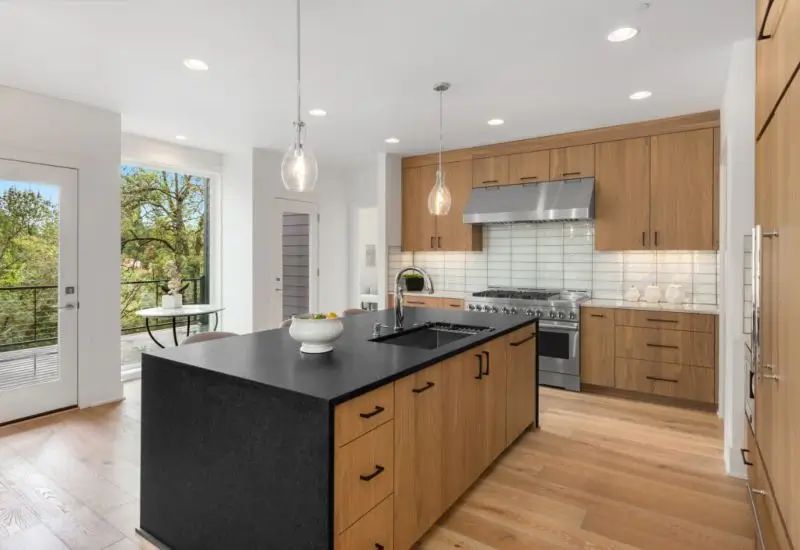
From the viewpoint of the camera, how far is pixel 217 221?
18.5ft

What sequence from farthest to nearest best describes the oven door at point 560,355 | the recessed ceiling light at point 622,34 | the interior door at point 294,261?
the interior door at point 294,261
the oven door at point 560,355
the recessed ceiling light at point 622,34

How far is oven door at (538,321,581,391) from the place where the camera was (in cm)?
434

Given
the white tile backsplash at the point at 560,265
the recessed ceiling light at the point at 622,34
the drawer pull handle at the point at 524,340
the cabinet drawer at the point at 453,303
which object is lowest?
the drawer pull handle at the point at 524,340

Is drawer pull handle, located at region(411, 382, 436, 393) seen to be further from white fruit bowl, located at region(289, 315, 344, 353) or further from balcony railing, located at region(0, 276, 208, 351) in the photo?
balcony railing, located at region(0, 276, 208, 351)

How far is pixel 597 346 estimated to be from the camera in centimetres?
427

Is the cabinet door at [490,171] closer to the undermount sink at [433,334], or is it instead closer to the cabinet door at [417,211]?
the cabinet door at [417,211]

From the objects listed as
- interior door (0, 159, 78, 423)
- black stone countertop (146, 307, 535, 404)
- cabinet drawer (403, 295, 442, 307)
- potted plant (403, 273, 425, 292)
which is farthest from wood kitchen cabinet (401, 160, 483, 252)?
interior door (0, 159, 78, 423)

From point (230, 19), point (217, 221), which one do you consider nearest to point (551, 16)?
point (230, 19)

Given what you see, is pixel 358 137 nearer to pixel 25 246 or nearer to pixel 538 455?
pixel 25 246

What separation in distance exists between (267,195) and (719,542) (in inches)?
203

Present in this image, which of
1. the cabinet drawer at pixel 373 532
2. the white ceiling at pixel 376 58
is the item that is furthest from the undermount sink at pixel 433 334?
the white ceiling at pixel 376 58

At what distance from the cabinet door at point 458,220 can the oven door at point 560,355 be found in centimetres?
136

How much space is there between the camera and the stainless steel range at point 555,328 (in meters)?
4.35

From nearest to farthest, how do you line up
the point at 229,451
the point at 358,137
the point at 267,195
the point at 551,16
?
the point at 229,451 < the point at 551,16 < the point at 358,137 < the point at 267,195
